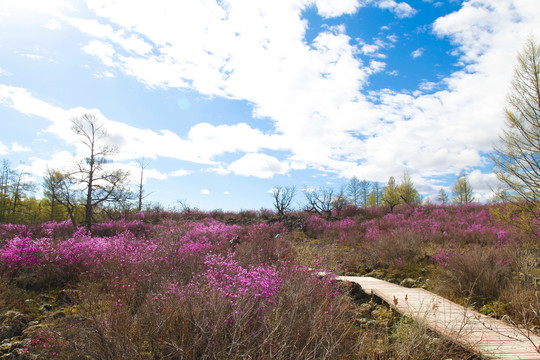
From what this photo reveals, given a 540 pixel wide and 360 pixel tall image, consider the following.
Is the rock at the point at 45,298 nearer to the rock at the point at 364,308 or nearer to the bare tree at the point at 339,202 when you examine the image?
the rock at the point at 364,308

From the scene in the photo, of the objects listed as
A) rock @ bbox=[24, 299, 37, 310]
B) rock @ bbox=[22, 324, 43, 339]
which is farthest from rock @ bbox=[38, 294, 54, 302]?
rock @ bbox=[22, 324, 43, 339]

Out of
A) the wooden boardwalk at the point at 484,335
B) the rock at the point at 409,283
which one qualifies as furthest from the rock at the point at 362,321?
the rock at the point at 409,283

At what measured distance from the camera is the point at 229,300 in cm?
337

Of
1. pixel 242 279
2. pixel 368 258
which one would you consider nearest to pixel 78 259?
pixel 242 279

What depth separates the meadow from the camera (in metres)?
3.03

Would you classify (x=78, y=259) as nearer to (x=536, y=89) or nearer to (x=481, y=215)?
(x=536, y=89)

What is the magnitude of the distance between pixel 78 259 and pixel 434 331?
24.7ft

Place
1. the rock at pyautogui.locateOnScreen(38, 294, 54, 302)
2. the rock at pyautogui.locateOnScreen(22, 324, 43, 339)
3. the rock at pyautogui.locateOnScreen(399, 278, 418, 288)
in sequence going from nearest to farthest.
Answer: the rock at pyautogui.locateOnScreen(22, 324, 43, 339)
the rock at pyautogui.locateOnScreen(38, 294, 54, 302)
the rock at pyautogui.locateOnScreen(399, 278, 418, 288)

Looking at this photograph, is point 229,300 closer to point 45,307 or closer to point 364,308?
point 364,308

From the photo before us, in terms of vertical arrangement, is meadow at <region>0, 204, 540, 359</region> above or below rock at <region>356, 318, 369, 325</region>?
above

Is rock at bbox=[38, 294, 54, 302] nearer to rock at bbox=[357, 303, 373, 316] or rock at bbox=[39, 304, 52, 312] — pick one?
rock at bbox=[39, 304, 52, 312]

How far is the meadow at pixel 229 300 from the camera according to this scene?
3.03 m

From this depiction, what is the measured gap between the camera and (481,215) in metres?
15.8

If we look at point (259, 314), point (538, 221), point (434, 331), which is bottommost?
point (434, 331)
